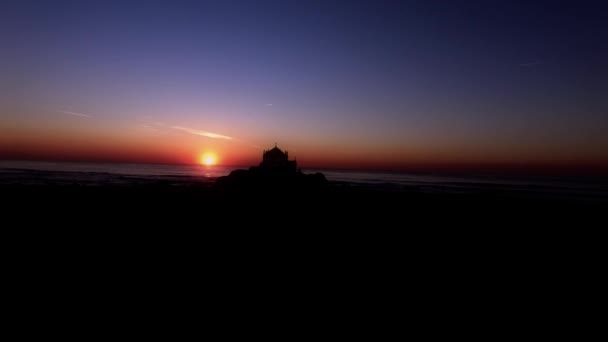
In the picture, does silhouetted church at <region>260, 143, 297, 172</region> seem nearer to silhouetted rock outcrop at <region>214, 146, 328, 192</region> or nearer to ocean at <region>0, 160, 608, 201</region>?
silhouetted rock outcrop at <region>214, 146, 328, 192</region>

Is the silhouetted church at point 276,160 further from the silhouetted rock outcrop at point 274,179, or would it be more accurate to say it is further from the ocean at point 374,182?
the ocean at point 374,182

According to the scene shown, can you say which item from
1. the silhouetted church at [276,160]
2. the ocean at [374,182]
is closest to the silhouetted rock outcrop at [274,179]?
the silhouetted church at [276,160]

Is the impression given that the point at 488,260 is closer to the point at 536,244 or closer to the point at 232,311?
the point at 536,244

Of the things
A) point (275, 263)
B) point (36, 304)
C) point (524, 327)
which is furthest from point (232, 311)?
point (524, 327)

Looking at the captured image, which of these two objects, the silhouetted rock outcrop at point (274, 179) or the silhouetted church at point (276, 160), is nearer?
the silhouetted rock outcrop at point (274, 179)

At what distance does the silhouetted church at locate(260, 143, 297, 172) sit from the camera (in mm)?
52331

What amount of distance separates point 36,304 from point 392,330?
9967 millimetres

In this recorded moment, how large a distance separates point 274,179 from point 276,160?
11.3 m

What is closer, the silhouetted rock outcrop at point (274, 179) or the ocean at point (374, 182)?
the silhouetted rock outcrop at point (274, 179)

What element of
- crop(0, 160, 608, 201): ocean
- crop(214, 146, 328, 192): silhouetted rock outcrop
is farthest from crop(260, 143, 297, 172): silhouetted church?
crop(0, 160, 608, 201): ocean

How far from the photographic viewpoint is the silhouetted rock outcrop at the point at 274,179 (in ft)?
126

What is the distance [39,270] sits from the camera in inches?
453

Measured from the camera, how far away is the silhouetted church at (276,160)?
5233 cm

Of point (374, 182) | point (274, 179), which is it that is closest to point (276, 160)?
point (274, 179)
